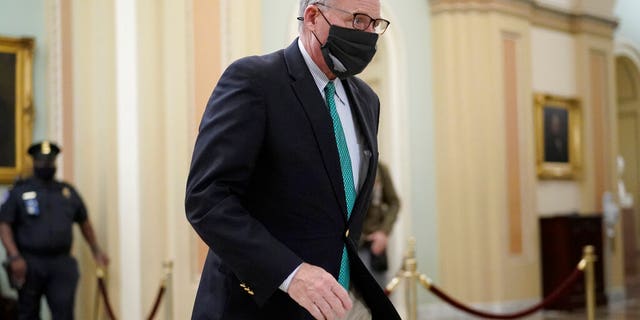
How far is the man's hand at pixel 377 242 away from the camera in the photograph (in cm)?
684

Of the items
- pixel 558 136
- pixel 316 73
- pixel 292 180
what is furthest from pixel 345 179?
pixel 558 136

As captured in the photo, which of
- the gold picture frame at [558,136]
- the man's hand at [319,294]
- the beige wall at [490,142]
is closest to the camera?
the man's hand at [319,294]

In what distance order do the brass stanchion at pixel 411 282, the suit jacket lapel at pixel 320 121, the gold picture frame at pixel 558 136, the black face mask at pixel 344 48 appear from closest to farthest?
1. the suit jacket lapel at pixel 320 121
2. the black face mask at pixel 344 48
3. the brass stanchion at pixel 411 282
4. the gold picture frame at pixel 558 136

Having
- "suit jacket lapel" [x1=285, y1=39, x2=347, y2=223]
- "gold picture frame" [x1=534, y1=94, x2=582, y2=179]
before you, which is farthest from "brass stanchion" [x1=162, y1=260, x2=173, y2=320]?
"gold picture frame" [x1=534, y1=94, x2=582, y2=179]

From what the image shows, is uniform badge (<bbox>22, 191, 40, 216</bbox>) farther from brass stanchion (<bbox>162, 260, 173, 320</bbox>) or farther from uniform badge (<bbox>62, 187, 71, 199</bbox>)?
brass stanchion (<bbox>162, 260, 173, 320</bbox>)

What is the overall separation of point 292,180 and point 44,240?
5.51 metres

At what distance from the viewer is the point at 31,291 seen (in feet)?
22.6

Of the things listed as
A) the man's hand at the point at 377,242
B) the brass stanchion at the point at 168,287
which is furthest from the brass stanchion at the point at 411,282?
the brass stanchion at the point at 168,287

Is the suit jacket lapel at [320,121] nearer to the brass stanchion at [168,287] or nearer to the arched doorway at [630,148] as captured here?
the brass stanchion at [168,287]

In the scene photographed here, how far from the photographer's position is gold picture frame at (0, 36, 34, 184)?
312 inches

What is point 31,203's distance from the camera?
7137mm

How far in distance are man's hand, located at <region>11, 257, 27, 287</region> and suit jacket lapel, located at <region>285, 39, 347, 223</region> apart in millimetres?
5296

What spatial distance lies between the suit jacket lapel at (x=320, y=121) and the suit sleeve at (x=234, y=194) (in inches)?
5.0

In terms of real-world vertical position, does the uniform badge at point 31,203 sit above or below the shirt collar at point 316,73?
below
